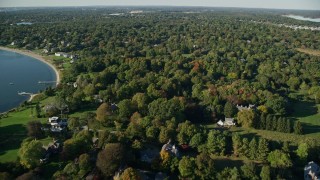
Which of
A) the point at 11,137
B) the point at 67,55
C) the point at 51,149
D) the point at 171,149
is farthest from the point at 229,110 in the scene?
the point at 67,55

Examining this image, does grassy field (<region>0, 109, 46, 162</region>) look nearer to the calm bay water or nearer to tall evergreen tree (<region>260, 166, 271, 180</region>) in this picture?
the calm bay water

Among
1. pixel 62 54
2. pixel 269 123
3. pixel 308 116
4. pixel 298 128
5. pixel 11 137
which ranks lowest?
pixel 11 137

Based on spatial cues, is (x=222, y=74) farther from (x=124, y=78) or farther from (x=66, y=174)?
(x=66, y=174)

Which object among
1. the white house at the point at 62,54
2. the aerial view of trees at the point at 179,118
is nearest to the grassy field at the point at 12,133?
the aerial view of trees at the point at 179,118

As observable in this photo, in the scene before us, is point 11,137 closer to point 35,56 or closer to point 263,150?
point 263,150

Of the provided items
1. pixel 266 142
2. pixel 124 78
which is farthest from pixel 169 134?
pixel 124 78

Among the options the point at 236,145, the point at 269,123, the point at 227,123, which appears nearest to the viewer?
the point at 236,145

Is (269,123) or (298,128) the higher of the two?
(269,123)
